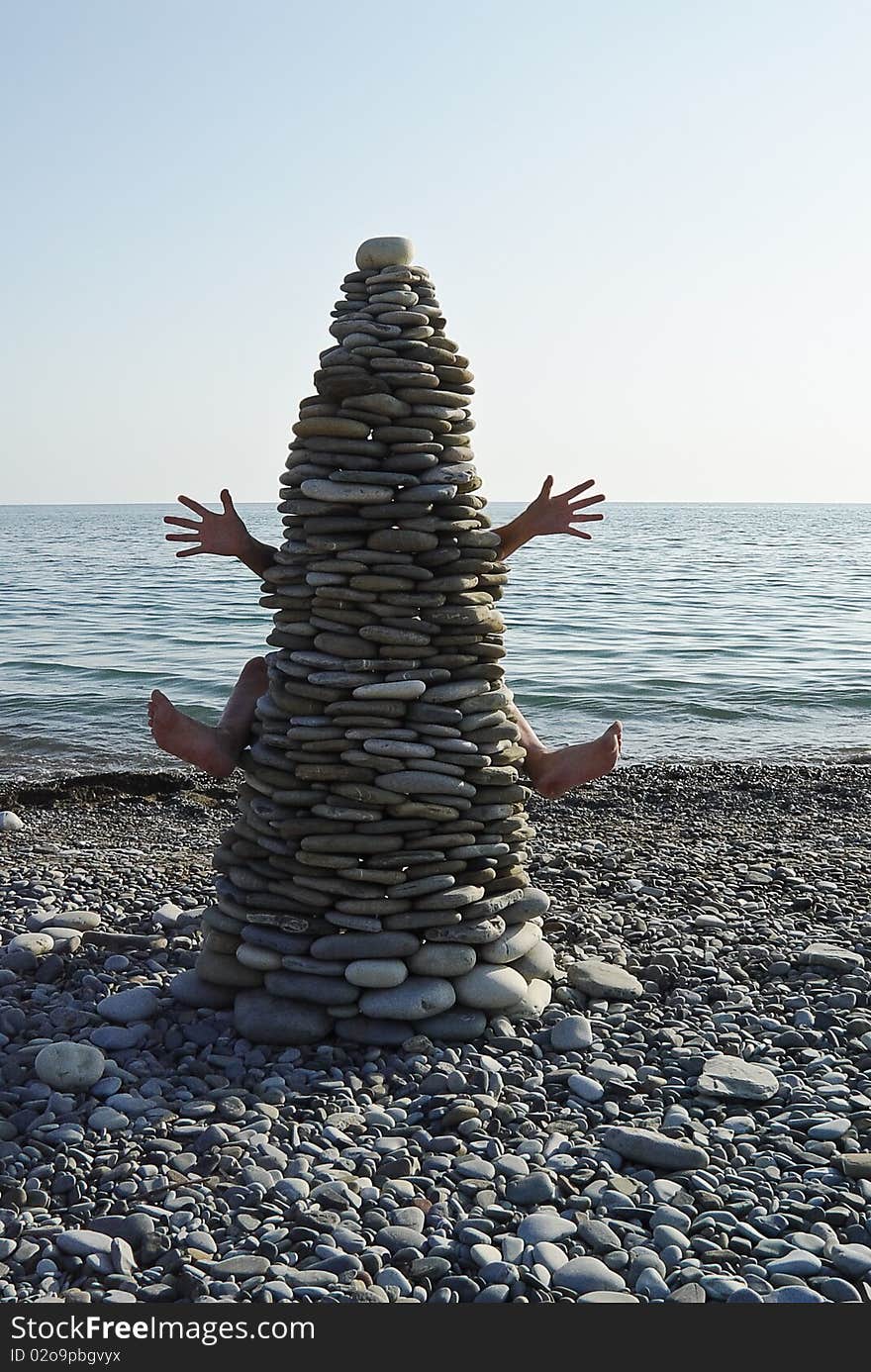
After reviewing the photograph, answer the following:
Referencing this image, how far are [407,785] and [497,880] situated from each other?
766mm

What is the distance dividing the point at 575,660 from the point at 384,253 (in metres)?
15.0

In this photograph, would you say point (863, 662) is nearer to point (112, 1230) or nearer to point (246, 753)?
point (246, 753)

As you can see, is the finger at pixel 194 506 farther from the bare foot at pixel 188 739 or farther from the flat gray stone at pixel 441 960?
the flat gray stone at pixel 441 960

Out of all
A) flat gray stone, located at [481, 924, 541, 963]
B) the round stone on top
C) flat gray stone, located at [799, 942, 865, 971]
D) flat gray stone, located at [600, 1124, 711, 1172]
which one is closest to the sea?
flat gray stone, located at [799, 942, 865, 971]

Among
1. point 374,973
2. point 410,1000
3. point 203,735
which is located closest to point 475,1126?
point 410,1000

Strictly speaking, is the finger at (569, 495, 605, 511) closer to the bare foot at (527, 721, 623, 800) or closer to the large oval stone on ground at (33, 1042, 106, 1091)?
the bare foot at (527, 721, 623, 800)

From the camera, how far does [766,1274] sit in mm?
3938

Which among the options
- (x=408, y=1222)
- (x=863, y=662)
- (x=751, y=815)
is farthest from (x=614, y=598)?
(x=408, y=1222)

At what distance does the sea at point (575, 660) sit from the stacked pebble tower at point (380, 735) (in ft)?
26.8

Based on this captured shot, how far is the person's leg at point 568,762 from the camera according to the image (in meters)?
6.39

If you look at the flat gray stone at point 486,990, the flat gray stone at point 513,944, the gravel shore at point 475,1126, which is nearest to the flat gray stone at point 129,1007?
the gravel shore at point 475,1126

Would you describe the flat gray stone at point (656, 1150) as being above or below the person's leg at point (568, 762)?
below

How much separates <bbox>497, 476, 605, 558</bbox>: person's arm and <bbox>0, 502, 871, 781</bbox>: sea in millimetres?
A: 8040

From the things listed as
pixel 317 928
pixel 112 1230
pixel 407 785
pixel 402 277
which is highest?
pixel 402 277
